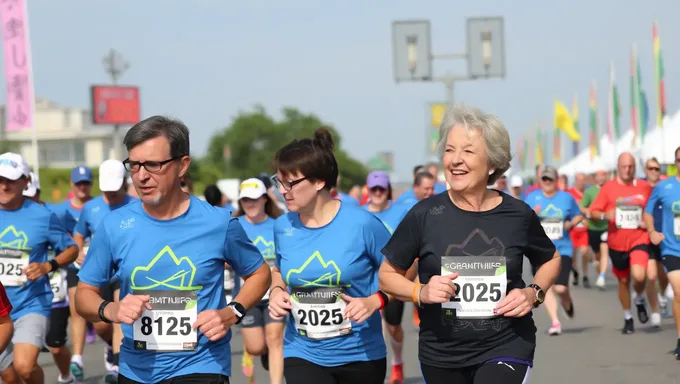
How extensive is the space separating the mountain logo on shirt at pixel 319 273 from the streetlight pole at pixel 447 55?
23.8 metres

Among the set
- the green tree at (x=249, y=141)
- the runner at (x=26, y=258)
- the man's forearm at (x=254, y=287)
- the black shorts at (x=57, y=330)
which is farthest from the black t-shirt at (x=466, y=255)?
the green tree at (x=249, y=141)

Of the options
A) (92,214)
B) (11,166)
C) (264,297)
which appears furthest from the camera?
(92,214)

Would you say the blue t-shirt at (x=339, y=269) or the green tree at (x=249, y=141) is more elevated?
the blue t-shirt at (x=339, y=269)

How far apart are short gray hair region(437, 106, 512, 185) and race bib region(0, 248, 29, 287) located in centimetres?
379

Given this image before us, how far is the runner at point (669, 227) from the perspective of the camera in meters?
11.1

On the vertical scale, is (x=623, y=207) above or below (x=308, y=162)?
below

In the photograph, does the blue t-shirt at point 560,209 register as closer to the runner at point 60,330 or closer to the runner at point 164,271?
the runner at point 60,330

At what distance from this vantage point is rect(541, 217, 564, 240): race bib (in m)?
14.4

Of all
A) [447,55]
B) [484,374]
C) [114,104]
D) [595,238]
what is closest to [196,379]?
[484,374]

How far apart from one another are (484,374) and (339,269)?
49.7 inches

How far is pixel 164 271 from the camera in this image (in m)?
4.98

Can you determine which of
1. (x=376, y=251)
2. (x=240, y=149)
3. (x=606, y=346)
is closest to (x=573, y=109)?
(x=606, y=346)

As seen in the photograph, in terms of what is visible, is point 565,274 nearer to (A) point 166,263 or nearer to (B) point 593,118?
(A) point 166,263

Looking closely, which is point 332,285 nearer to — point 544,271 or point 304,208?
point 304,208
